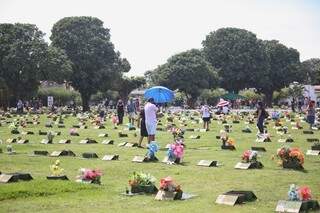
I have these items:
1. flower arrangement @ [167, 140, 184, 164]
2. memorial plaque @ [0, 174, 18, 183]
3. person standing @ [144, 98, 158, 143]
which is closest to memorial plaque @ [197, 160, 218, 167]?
flower arrangement @ [167, 140, 184, 164]

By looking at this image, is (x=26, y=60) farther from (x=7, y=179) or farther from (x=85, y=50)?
(x=7, y=179)

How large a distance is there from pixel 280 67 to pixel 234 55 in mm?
18382

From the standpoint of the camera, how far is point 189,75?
98.6 metres

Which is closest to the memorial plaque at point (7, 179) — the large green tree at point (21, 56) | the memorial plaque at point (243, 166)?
the memorial plaque at point (243, 166)

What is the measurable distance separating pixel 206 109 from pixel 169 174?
21865 millimetres

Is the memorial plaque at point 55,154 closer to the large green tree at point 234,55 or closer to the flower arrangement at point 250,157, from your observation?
the flower arrangement at point 250,157

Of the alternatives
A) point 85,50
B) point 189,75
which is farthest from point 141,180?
point 189,75

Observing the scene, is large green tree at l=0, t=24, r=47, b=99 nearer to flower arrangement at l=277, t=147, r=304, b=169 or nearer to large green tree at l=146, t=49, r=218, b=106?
large green tree at l=146, t=49, r=218, b=106

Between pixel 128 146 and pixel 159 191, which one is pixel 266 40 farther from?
pixel 159 191

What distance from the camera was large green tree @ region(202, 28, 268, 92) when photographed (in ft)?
354

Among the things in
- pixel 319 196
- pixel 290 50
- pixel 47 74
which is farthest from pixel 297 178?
pixel 290 50

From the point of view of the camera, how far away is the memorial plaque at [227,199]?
12.4 meters

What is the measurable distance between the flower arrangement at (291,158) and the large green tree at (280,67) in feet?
336

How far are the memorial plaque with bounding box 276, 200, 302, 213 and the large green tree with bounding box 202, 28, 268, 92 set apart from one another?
317 feet
